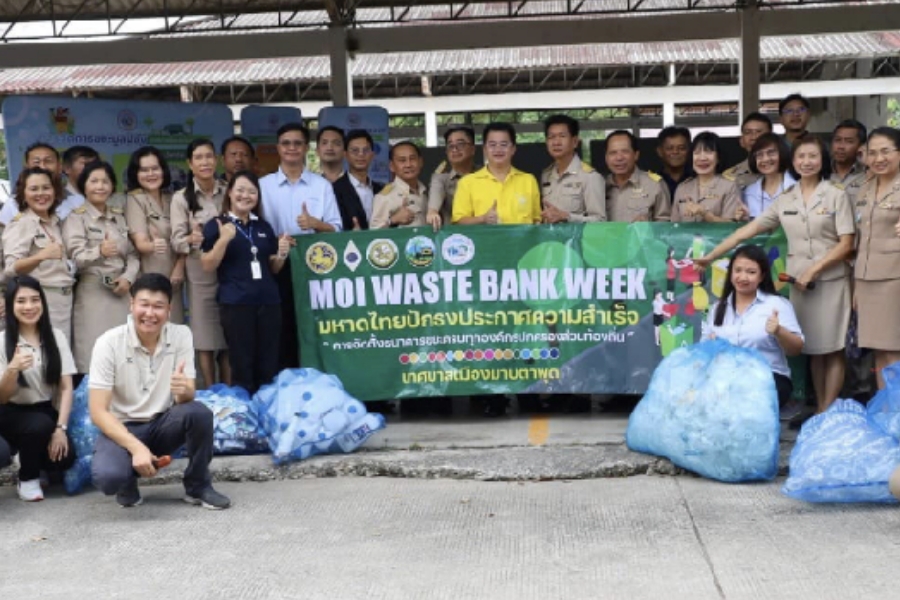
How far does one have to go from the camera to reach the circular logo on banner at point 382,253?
607 centimetres

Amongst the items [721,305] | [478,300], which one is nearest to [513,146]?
[478,300]

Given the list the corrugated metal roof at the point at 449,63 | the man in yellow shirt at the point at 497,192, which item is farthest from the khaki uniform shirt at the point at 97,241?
the corrugated metal roof at the point at 449,63

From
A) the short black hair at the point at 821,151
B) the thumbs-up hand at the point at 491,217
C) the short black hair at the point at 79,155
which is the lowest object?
the thumbs-up hand at the point at 491,217

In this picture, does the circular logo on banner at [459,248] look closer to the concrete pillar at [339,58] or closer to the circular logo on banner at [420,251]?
the circular logo on banner at [420,251]

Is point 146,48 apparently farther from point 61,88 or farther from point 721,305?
point 721,305

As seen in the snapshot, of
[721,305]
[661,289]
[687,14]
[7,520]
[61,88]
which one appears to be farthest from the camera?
[61,88]

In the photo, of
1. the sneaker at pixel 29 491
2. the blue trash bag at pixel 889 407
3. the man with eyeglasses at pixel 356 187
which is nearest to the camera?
the blue trash bag at pixel 889 407

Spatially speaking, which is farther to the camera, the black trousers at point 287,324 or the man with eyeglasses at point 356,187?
the man with eyeglasses at point 356,187

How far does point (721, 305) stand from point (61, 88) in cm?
1615

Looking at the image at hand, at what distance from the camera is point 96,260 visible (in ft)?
18.7

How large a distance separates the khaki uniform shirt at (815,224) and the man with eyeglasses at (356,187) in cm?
246

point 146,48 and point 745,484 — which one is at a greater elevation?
point 146,48

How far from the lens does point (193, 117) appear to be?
986 cm

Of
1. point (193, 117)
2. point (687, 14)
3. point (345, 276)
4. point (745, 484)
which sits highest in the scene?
point (687, 14)
